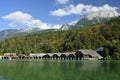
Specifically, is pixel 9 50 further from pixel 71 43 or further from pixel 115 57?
pixel 115 57

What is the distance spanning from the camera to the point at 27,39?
172000mm

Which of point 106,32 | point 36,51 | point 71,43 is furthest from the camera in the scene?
point 36,51

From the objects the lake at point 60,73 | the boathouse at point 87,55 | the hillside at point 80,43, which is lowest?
the lake at point 60,73

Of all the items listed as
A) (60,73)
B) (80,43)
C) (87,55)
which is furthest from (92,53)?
(60,73)

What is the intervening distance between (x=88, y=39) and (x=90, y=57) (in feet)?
57.9

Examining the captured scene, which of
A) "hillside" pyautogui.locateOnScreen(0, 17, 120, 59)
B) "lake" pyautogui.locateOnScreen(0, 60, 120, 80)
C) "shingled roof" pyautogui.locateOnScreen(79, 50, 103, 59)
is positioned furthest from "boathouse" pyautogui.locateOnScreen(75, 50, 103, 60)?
"lake" pyautogui.locateOnScreen(0, 60, 120, 80)

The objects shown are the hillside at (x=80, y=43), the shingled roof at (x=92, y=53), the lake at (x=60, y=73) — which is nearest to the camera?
the lake at (x=60, y=73)

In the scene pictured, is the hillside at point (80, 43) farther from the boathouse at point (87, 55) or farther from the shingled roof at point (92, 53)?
the boathouse at point (87, 55)

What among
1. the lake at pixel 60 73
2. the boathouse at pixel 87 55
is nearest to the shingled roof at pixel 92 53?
the boathouse at pixel 87 55

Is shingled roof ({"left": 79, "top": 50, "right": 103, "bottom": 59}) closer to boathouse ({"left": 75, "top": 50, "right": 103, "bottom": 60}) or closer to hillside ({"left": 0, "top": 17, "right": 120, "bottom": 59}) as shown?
boathouse ({"left": 75, "top": 50, "right": 103, "bottom": 60})

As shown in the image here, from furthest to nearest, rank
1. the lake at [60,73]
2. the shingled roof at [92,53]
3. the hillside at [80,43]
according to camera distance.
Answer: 1. the shingled roof at [92,53]
2. the hillside at [80,43]
3. the lake at [60,73]

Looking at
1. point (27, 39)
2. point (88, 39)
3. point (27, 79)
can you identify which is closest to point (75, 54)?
point (88, 39)

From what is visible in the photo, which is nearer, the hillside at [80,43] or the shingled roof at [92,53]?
the hillside at [80,43]

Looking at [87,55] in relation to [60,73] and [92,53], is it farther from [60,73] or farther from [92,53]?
[60,73]
